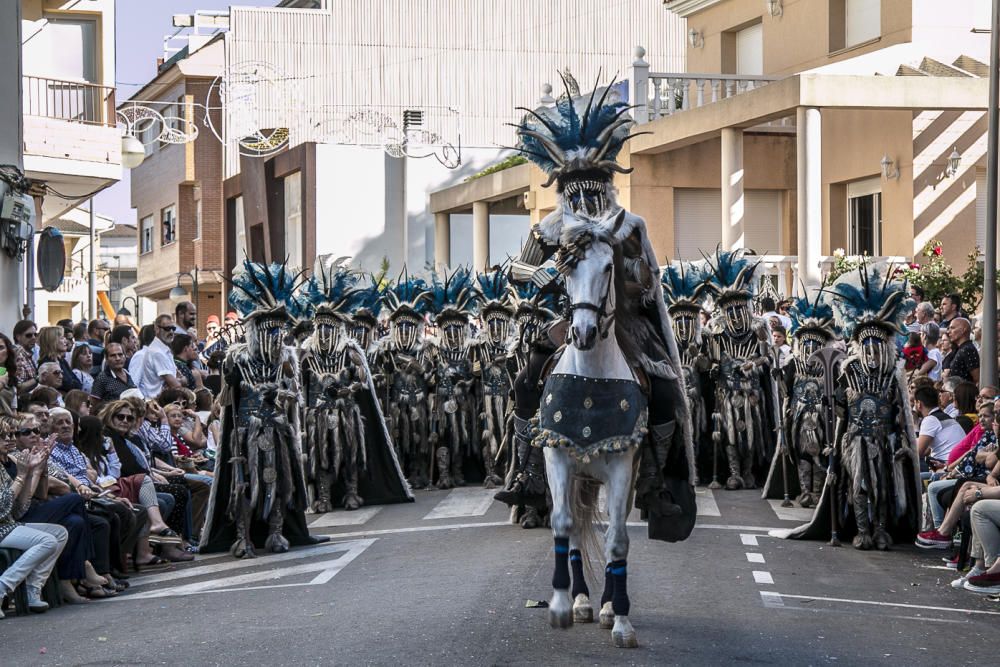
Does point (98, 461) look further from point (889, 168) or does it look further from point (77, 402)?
point (889, 168)

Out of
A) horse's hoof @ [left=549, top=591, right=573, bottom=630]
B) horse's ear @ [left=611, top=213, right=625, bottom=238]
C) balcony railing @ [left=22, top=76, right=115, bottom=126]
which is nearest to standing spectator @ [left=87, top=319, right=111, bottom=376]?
balcony railing @ [left=22, top=76, right=115, bottom=126]

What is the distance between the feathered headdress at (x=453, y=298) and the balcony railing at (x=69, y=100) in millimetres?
10780

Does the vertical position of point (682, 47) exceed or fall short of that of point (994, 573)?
it exceeds it

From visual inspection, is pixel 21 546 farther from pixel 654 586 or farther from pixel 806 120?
pixel 806 120

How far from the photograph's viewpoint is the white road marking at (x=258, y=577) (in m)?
12.2

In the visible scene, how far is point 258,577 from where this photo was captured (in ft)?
42.2

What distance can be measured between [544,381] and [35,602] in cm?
405

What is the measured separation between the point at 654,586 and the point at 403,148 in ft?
111

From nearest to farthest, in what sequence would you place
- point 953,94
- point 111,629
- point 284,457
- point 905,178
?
1. point 111,629
2. point 284,457
3. point 953,94
4. point 905,178

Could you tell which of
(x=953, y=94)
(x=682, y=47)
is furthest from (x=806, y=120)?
(x=682, y=47)

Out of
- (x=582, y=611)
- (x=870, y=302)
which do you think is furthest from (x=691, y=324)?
(x=582, y=611)

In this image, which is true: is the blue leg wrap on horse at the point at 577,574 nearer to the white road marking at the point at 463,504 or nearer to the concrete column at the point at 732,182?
the white road marking at the point at 463,504

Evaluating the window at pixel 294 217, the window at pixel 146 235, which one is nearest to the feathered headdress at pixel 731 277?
the window at pixel 294 217

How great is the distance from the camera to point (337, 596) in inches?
449
